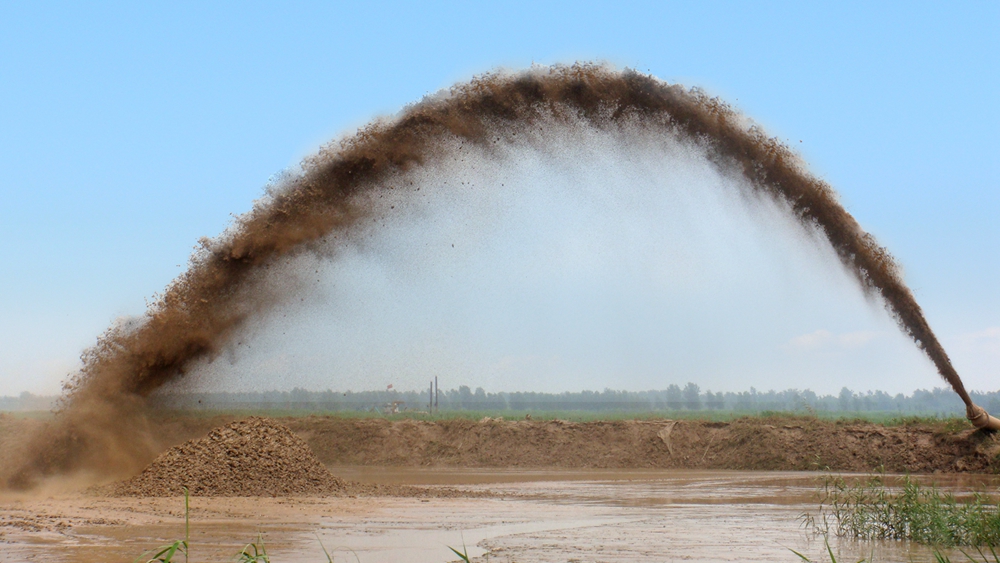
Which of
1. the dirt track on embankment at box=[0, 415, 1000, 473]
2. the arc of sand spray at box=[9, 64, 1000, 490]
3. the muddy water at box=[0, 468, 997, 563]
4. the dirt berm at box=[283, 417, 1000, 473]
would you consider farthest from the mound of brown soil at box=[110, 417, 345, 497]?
the dirt berm at box=[283, 417, 1000, 473]

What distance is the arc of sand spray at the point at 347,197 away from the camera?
1703 centimetres

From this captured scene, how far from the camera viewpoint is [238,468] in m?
17.7

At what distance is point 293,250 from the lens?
17.8m

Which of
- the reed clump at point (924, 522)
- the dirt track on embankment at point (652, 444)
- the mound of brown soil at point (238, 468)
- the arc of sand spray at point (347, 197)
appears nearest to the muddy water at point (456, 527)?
the reed clump at point (924, 522)

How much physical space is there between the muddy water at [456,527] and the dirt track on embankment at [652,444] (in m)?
7.00

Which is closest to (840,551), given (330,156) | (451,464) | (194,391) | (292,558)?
(292,558)

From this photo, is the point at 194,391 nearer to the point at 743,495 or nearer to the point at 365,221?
the point at 365,221

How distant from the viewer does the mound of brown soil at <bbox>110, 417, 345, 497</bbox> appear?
56.3 ft

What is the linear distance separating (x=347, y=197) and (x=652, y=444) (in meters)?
16.0

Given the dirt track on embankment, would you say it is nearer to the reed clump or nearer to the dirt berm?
the dirt berm

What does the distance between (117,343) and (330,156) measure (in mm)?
6116

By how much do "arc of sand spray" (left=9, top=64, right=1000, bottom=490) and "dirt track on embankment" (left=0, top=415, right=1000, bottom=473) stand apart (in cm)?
409

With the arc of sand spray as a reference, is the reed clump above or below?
below

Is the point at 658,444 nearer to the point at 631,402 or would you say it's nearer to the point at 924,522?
the point at 924,522
